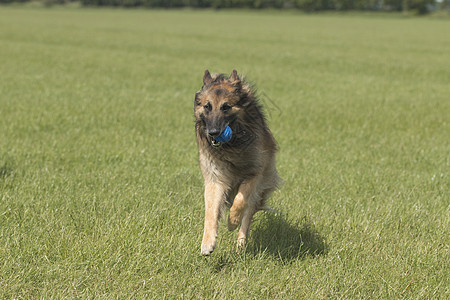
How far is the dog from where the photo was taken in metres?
4.21

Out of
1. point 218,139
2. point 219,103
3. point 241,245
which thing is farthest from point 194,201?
point 219,103

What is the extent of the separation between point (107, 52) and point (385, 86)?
1623cm

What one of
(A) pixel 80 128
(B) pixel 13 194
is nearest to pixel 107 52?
Result: (A) pixel 80 128

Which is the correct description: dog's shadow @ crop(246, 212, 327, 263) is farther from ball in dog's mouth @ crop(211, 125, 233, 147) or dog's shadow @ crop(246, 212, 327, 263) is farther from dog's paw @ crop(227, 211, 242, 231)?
ball in dog's mouth @ crop(211, 125, 233, 147)

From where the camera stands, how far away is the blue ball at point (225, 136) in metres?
4.16

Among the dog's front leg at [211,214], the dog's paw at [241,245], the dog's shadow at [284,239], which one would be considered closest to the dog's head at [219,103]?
the dog's front leg at [211,214]

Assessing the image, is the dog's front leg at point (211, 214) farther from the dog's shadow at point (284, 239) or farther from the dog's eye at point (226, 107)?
the dog's eye at point (226, 107)

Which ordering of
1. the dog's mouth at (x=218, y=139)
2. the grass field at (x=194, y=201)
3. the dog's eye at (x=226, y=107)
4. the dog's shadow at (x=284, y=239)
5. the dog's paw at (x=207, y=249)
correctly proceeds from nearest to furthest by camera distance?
1. the grass field at (x=194, y=201)
2. the dog's paw at (x=207, y=249)
3. the dog's mouth at (x=218, y=139)
4. the dog's eye at (x=226, y=107)
5. the dog's shadow at (x=284, y=239)

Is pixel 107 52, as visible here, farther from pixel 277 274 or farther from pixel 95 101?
pixel 277 274

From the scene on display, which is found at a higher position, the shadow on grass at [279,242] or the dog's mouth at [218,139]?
the dog's mouth at [218,139]

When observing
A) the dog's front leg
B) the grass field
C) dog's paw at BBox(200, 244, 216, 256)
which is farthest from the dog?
the grass field

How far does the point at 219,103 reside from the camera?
4.24 meters

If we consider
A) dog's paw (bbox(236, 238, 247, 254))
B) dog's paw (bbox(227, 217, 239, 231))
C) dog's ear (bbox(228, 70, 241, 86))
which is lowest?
dog's paw (bbox(236, 238, 247, 254))

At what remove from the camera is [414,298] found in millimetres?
3598
